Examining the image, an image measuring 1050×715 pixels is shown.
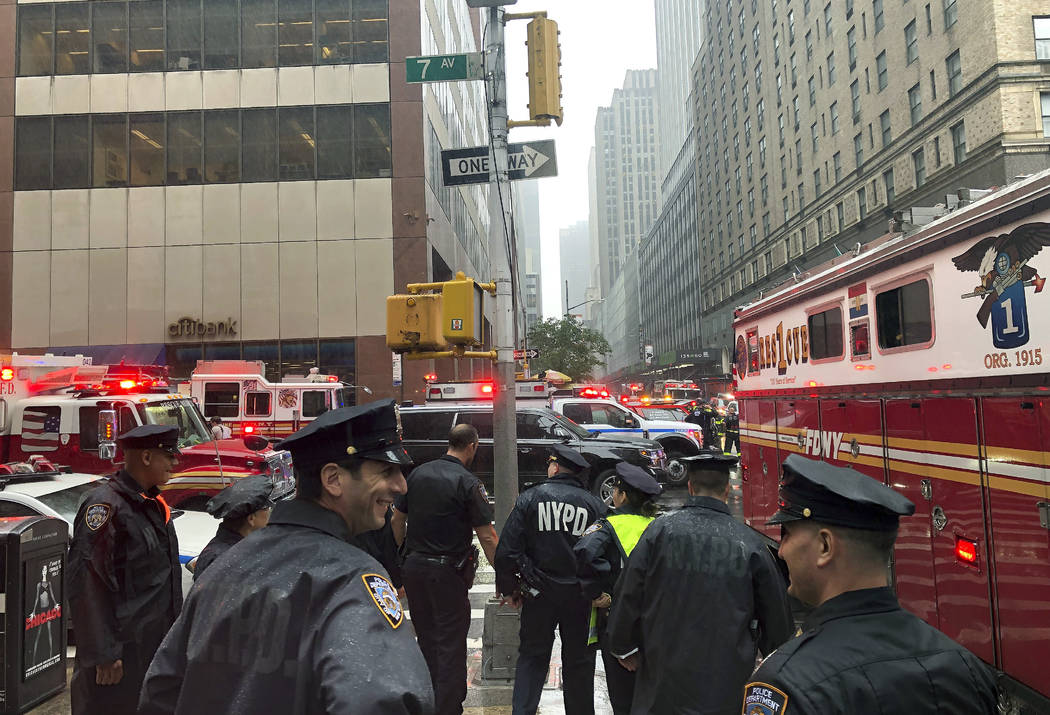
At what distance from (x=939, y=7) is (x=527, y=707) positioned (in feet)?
125

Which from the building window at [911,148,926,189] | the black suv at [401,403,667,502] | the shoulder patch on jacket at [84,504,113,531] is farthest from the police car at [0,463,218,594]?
the building window at [911,148,926,189]

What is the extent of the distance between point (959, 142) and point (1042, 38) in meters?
4.68

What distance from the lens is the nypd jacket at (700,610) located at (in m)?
3.18

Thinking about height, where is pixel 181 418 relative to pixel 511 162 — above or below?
below

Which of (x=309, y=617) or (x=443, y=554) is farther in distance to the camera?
(x=443, y=554)

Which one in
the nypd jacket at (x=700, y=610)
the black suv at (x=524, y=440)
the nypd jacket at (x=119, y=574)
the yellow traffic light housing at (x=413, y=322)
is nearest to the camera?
the nypd jacket at (x=700, y=610)

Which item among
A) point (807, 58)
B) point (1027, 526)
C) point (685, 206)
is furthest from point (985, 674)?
point (685, 206)

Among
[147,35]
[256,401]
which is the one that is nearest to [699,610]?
[256,401]

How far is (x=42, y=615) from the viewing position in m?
5.39

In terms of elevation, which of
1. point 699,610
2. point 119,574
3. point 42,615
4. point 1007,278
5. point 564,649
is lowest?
point 564,649

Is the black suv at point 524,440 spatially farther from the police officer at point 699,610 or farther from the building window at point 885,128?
the building window at point 885,128

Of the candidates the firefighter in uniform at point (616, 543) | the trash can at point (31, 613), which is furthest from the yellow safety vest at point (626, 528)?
the trash can at point (31, 613)

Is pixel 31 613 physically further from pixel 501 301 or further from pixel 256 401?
pixel 256 401

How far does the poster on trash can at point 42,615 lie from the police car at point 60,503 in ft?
2.92
